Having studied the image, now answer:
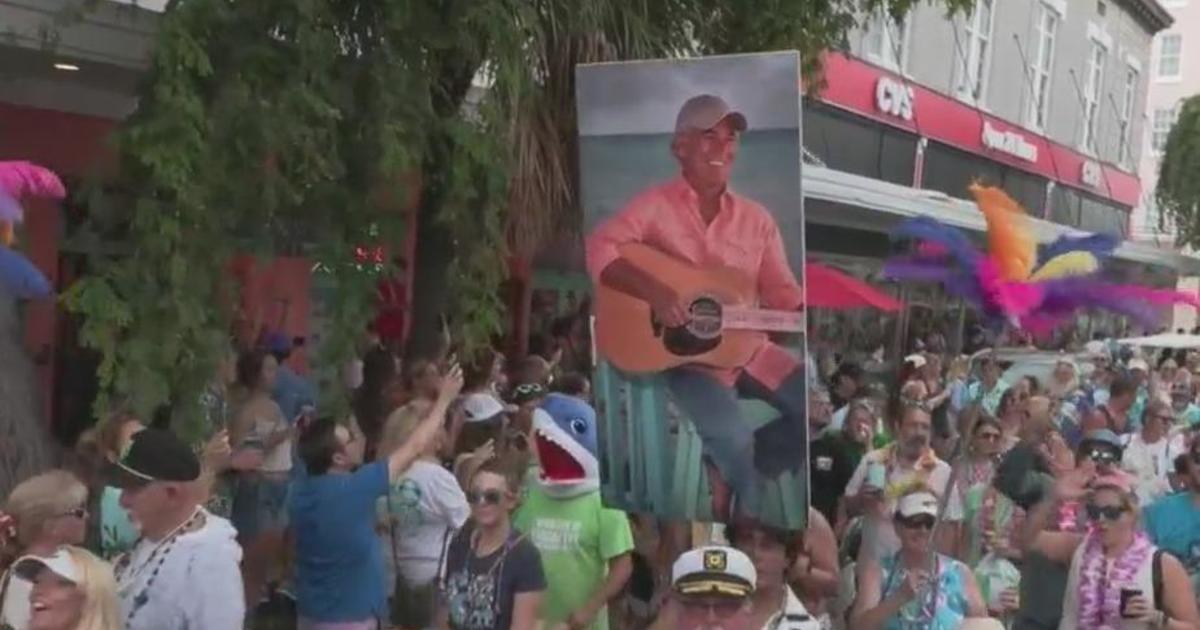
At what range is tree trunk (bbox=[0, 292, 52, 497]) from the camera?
695cm

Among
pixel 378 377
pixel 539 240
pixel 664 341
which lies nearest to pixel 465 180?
pixel 539 240

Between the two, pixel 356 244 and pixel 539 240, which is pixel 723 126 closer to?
pixel 356 244

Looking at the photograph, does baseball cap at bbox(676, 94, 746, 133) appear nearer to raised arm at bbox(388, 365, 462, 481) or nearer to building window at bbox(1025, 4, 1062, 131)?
raised arm at bbox(388, 365, 462, 481)

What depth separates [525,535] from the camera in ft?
18.8

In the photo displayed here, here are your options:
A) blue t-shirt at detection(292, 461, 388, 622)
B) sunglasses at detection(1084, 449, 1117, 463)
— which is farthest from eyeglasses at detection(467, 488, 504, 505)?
sunglasses at detection(1084, 449, 1117, 463)

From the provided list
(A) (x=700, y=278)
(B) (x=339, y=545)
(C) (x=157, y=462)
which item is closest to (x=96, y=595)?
(C) (x=157, y=462)

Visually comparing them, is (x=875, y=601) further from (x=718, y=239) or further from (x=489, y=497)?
(x=718, y=239)

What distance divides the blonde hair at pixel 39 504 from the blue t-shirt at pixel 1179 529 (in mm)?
4641

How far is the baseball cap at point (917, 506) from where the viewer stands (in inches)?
213

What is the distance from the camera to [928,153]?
24.6m

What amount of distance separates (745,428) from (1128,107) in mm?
36020

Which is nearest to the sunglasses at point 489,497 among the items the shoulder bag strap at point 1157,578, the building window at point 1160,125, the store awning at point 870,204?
the shoulder bag strap at point 1157,578

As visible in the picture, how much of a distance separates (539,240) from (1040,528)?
4360 millimetres

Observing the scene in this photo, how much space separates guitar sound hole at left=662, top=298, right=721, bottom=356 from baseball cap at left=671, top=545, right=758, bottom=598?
0.65 metres
